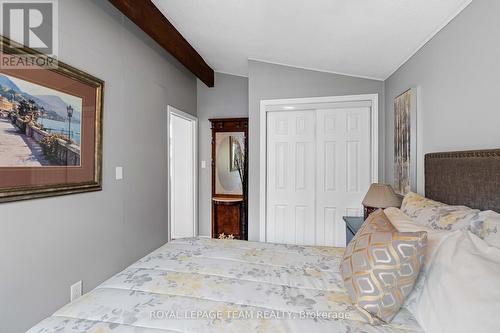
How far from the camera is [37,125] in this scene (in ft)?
5.20

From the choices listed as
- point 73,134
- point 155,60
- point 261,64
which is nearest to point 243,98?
point 261,64

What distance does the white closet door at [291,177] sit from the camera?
3.16 metres

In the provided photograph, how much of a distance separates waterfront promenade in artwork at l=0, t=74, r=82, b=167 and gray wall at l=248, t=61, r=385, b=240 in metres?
1.89

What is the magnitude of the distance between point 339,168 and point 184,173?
2.26m

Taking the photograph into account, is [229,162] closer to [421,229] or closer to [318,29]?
[318,29]

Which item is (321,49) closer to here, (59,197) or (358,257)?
(358,257)

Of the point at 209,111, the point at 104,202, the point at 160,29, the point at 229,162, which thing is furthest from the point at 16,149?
the point at 209,111

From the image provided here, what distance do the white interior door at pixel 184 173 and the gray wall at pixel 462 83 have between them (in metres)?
2.92

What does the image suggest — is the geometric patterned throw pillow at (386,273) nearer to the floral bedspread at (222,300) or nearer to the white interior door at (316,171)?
the floral bedspread at (222,300)

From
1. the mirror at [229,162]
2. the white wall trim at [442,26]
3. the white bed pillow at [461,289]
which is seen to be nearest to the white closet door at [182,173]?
the mirror at [229,162]

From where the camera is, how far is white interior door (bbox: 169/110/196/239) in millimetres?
3941

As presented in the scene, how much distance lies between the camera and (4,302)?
4.60ft

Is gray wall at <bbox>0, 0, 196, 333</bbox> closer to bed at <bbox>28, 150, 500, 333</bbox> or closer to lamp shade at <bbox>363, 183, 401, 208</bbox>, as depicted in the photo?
bed at <bbox>28, 150, 500, 333</bbox>

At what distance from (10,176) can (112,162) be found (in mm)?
846
